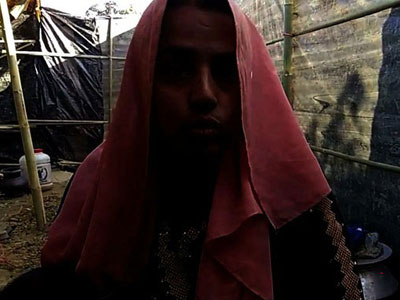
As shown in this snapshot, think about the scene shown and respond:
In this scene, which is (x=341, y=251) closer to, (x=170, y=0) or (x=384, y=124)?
(x=170, y=0)

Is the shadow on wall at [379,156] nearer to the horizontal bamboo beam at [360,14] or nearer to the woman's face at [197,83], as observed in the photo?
the horizontal bamboo beam at [360,14]

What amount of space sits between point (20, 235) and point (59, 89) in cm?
357

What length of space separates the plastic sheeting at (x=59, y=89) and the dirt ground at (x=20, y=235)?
147 centimetres

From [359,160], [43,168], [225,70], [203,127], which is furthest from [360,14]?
[43,168]

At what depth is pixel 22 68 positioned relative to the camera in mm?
6641

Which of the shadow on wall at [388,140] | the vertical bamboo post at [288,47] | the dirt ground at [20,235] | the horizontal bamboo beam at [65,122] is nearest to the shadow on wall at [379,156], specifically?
the shadow on wall at [388,140]

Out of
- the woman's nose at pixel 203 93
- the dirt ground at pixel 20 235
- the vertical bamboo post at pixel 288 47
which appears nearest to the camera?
the woman's nose at pixel 203 93

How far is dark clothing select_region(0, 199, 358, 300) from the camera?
33.4 inches

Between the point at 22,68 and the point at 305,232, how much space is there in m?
6.80

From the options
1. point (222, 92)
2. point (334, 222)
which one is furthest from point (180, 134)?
point (334, 222)

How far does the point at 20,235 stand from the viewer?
395 cm

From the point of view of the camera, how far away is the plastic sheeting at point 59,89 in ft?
21.9

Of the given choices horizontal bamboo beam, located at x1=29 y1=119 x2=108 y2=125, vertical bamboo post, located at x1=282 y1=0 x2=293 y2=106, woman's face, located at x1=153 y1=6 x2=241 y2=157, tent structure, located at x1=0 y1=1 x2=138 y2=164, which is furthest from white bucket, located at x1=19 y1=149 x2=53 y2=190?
woman's face, located at x1=153 y1=6 x2=241 y2=157

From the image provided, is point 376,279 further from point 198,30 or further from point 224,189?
point 198,30
